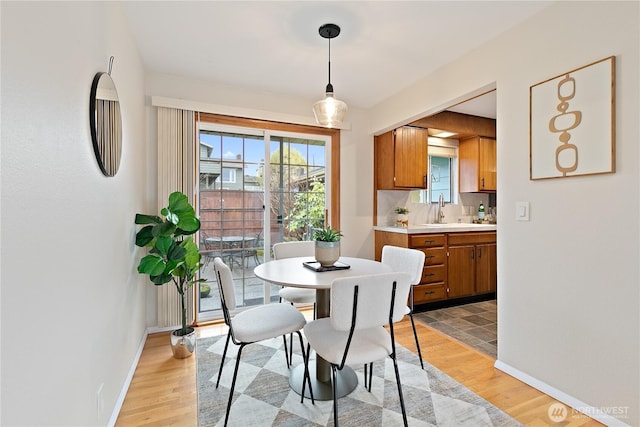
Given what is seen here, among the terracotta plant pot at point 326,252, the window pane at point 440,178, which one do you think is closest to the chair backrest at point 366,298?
the terracotta plant pot at point 326,252

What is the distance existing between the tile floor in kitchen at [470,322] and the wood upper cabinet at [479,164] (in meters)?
1.58

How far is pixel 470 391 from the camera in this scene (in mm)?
2014

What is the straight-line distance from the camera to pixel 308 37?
2.37m

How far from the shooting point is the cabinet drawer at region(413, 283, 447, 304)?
347 cm

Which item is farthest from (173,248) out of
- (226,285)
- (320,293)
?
(320,293)

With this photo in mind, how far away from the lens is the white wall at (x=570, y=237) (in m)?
1.62

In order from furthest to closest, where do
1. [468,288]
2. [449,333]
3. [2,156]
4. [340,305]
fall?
[468,288] → [449,333] → [340,305] → [2,156]

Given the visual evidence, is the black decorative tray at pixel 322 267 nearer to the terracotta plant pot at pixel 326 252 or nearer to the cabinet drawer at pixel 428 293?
the terracotta plant pot at pixel 326 252

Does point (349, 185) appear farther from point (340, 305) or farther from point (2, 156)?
point (2, 156)

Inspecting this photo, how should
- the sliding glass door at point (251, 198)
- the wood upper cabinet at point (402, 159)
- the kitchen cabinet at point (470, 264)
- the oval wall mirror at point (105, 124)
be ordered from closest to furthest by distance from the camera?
1. the oval wall mirror at point (105, 124)
2. the sliding glass door at point (251, 198)
3. the kitchen cabinet at point (470, 264)
4. the wood upper cabinet at point (402, 159)

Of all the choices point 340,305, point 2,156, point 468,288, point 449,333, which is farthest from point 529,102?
point 2,156

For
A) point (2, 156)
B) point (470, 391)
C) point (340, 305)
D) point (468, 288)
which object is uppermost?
point (2, 156)

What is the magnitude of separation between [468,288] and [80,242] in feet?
12.6

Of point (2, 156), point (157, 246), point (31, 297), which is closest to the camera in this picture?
point (2, 156)
